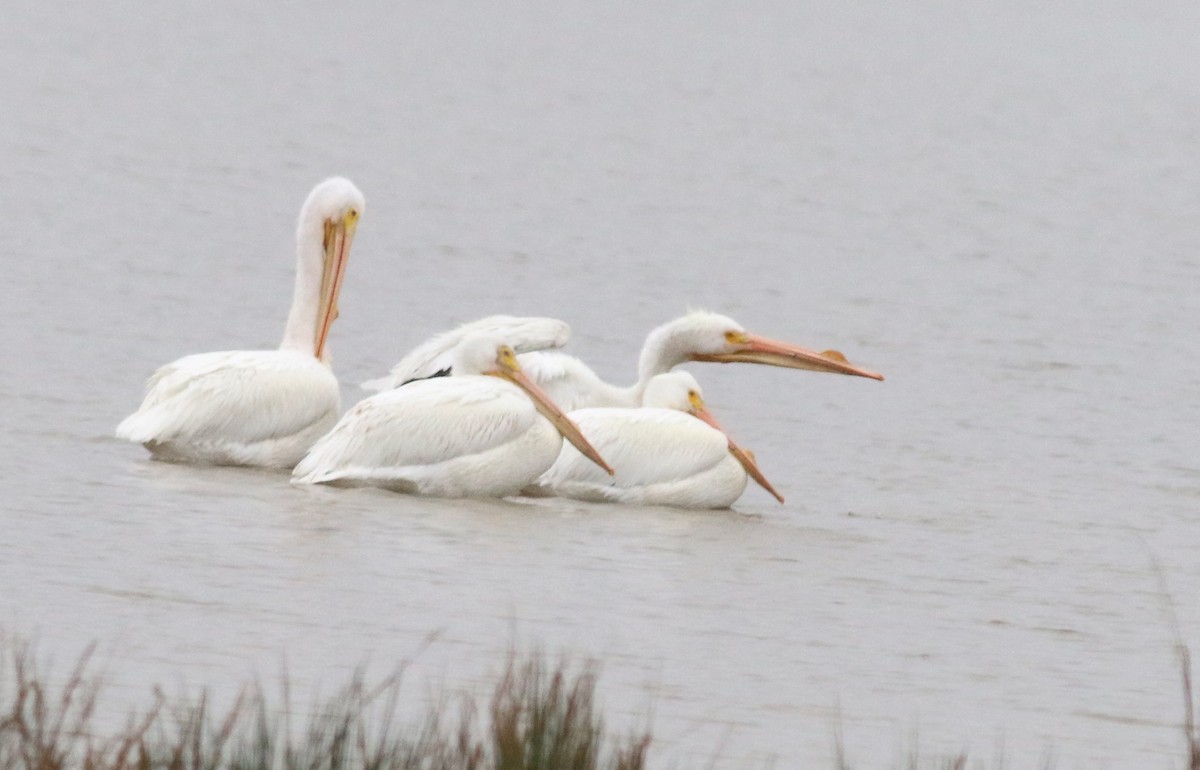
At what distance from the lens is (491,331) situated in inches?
358

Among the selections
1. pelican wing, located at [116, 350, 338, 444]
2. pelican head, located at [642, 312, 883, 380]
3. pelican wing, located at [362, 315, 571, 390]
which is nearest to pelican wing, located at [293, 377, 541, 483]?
pelican wing, located at [116, 350, 338, 444]

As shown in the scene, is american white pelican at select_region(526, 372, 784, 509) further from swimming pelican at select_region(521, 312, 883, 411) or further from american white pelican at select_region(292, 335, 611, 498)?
swimming pelican at select_region(521, 312, 883, 411)

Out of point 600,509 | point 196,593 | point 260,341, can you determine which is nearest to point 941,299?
point 260,341

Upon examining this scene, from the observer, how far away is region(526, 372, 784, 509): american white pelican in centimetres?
884

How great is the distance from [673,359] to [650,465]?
1.15 metres

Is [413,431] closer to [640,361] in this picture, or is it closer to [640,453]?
[640,453]

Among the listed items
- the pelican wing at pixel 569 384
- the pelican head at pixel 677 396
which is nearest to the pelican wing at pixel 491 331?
the pelican wing at pixel 569 384

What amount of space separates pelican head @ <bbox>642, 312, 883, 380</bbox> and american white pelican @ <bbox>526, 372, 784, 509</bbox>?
837mm

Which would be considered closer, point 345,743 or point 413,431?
point 345,743

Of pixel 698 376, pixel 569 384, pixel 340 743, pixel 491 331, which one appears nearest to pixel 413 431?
pixel 491 331

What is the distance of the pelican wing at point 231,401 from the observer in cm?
855

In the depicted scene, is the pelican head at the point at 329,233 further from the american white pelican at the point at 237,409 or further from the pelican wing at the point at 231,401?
the pelican wing at the point at 231,401

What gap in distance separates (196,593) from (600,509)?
8.37ft

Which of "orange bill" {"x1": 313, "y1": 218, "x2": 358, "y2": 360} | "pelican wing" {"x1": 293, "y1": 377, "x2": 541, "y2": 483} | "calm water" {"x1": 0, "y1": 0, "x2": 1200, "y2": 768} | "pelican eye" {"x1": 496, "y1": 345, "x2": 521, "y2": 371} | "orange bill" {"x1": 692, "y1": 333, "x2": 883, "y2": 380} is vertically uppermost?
"orange bill" {"x1": 313, "y1": 218, "x2": 358, "y2": 360}
